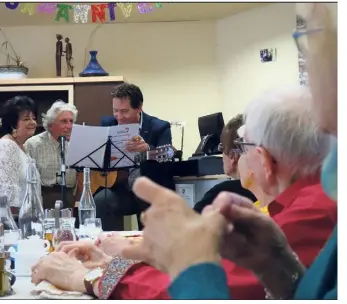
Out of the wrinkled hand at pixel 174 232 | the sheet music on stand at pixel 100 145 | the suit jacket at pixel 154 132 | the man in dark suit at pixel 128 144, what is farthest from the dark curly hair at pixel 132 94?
the wrinkled hand at pixel 174 232

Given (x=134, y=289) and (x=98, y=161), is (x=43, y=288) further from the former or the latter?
(x=98, y=161)

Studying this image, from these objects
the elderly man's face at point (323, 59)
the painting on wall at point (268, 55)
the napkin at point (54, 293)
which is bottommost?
the napkin at point (54, 293)

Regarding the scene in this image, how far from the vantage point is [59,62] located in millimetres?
3881

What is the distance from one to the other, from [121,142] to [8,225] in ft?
2.60

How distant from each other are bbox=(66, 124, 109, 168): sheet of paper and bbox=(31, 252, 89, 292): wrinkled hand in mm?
1104

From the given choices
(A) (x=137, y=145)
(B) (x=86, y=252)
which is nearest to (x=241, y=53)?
(A) (x=137, y=145)

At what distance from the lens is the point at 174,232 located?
0.48 metres

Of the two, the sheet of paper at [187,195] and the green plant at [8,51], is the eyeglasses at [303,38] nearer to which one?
the sheet of paper at [187,195]

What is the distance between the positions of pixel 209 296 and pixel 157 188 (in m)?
0.12

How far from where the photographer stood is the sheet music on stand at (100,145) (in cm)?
207

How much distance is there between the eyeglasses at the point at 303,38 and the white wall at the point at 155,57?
10.5 feet

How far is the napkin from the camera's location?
836 millimetres

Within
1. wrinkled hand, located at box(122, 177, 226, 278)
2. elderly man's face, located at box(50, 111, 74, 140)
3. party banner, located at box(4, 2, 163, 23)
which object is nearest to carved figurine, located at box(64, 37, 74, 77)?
party banner, located at box(4, 2, 163, 23)
